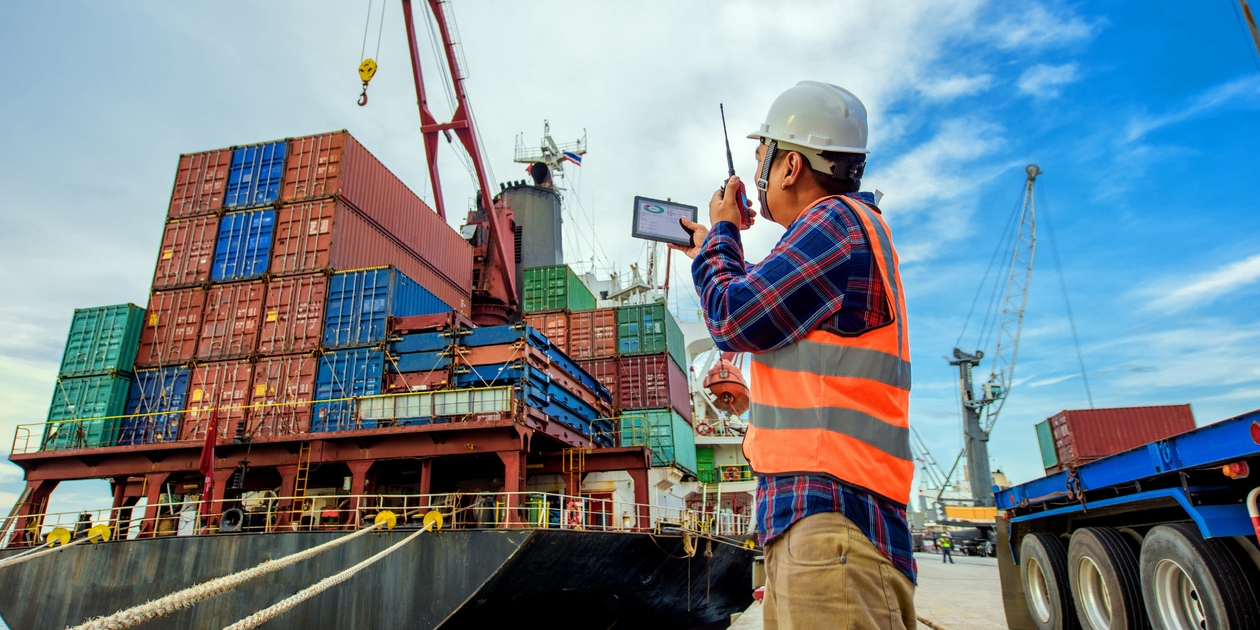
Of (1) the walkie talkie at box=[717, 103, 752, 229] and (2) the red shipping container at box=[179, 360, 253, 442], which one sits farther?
(2) the red shipping container at box=[179, 360, 253, 442]

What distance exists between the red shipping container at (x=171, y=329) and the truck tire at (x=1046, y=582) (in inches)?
730

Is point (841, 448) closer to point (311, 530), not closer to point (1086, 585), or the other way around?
point (1086, 585)

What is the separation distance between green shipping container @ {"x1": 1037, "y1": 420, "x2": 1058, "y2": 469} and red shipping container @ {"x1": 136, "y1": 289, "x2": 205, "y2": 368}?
68.1 ft

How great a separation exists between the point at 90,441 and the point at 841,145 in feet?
67.3

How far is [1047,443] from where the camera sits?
16.7 meters

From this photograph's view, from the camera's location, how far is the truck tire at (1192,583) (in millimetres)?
5164

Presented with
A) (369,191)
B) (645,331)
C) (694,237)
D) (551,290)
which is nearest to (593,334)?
(645,331)

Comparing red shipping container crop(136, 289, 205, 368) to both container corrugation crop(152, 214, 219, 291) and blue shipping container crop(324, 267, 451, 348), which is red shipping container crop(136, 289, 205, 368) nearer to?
container corrugation crop(152, 214, 219, 291)

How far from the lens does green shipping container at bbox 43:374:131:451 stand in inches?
675

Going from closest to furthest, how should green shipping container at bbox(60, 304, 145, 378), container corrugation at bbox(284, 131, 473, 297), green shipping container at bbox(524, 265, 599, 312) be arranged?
green shipping container at bbox(60, 304, 145, 378) < container corrugation at bbox(284, 131, 473, 297) < green shipping container at bbox(524, 265, 599, 312)

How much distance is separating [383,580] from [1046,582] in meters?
8.95

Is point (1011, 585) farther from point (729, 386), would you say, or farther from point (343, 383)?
point (729, 386)

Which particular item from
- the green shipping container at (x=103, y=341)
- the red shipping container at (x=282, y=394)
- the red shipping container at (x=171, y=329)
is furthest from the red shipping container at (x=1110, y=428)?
the green shipping container at (x=103, y=341)

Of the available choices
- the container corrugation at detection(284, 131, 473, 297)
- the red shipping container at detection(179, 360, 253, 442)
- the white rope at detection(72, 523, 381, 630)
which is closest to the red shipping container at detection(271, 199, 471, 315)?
the container corrugation at detection(284, 131, 473, 297)
